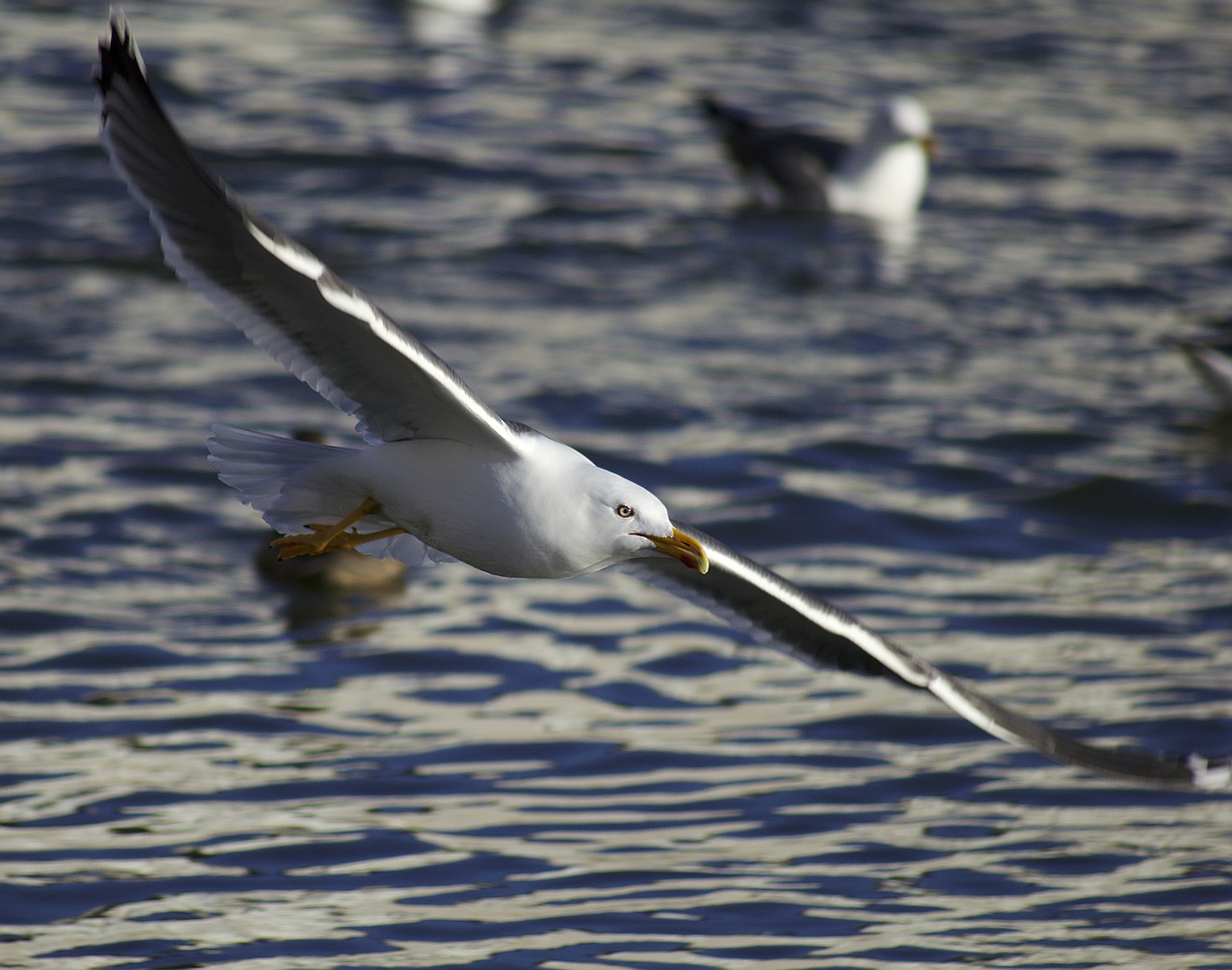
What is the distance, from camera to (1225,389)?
12.3 metres

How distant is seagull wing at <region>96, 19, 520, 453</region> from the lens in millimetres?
4969

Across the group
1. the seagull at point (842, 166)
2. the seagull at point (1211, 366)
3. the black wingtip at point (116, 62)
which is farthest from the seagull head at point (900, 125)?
the black wingtip at point (116, 62)

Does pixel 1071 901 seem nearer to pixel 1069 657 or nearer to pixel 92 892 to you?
pixel 1069 657

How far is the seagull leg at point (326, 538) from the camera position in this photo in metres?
5.80

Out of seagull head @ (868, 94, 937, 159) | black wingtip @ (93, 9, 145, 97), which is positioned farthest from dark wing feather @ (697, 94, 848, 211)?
black wingtip @ (93, 9, 145, 97)

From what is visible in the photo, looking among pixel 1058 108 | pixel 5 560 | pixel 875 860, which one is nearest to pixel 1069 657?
pixel 875 860

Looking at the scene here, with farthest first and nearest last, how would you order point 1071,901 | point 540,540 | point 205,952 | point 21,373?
point 21,373, point 1071,901, point 205,952, point 540,540

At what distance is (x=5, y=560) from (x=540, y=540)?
15.7 ft

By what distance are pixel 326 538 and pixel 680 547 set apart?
107 cm

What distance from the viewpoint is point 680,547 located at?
5734 millimetres

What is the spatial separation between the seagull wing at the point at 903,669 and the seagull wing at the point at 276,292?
→ 98 cm

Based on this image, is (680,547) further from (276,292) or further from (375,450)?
(276,292)

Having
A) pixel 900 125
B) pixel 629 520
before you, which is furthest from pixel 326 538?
pixel 900 125

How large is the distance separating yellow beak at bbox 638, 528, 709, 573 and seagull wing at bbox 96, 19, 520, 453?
0.52 m
